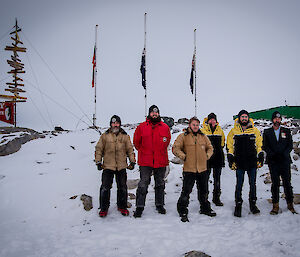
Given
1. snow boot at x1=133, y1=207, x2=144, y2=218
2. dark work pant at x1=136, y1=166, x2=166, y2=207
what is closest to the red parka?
dark work pant at x1=136, y1=166, x2=166, y2=207

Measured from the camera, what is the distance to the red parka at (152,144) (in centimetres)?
503

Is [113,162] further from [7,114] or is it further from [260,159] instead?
[7,114]

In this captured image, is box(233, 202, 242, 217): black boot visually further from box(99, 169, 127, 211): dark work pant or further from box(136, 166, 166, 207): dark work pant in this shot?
box(99, 169, 127, 211): dark work pant

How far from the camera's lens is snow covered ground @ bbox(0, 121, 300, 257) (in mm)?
3521

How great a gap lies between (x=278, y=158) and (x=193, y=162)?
213cm

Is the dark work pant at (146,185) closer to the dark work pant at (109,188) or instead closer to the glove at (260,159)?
the dark work pant at (109,188)

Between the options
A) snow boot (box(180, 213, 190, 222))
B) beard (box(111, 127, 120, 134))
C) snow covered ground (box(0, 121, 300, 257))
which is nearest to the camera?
snow covered ground (box(0, 121, 300, 257))

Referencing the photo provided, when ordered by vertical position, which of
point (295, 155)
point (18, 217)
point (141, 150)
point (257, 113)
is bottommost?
point (18, 217)

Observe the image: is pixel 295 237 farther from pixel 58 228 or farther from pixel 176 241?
pixel 58 228

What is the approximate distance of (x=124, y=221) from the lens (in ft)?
15.4

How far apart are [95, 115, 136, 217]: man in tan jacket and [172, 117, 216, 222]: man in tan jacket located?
1379 mm

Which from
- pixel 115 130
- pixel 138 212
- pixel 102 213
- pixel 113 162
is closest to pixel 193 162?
pixel 138 212

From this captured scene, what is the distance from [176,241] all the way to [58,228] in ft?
8.98

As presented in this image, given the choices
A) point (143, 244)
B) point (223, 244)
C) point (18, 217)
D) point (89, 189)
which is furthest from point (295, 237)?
point (18, 217)
